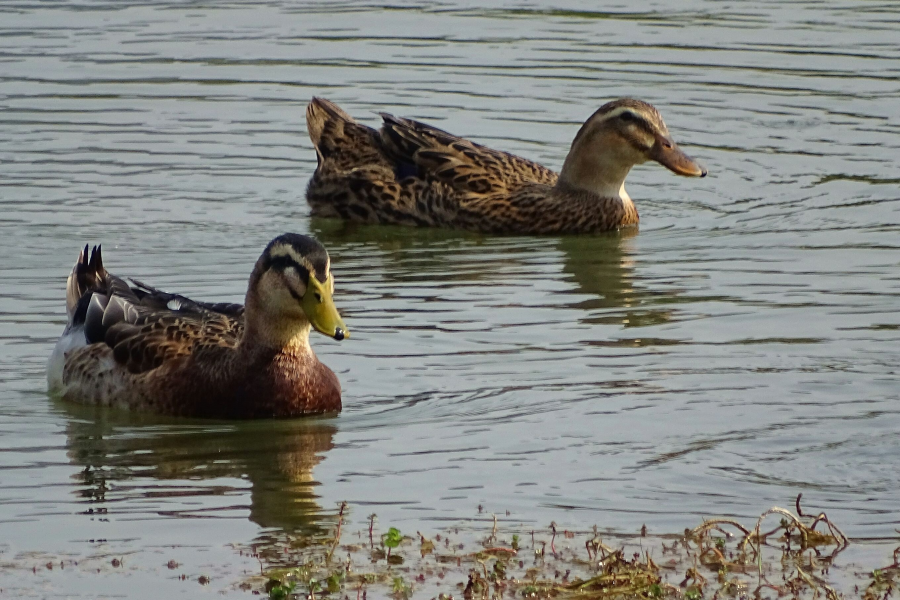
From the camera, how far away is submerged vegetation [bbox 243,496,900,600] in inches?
267

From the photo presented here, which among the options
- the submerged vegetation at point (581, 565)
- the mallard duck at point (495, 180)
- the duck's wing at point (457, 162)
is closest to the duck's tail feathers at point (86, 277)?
the submerged vegetation at point (581, 565)

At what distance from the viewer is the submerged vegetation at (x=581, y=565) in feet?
22.3

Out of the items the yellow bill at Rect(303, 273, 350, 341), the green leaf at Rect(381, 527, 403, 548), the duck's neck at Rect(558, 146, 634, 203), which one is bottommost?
the green leaf at Rect(381, 527, 403, 548)

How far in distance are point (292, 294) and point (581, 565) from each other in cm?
292

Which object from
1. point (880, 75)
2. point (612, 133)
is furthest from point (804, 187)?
point (880, 75)

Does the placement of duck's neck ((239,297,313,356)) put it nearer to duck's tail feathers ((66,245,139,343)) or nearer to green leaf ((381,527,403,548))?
duck's tail feathers ((66,245,139,343))

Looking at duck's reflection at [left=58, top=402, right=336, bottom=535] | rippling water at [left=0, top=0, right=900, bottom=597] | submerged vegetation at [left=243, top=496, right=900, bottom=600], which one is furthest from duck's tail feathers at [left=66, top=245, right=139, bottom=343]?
submerged vegetation at [left=243, top=496, right=900, bottom=600]

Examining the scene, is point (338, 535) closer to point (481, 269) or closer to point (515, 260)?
point (481, 269)

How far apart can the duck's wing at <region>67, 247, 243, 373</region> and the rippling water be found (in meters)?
0.37

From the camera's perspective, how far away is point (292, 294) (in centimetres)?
959

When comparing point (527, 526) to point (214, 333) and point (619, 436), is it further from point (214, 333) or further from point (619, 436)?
point (214, 333)

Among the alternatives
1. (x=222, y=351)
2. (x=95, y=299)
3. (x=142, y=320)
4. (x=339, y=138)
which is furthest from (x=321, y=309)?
(x=339, y=138)

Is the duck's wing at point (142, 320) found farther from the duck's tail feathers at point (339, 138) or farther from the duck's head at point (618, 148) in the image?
the duck's tail feathers at point (339, 138)

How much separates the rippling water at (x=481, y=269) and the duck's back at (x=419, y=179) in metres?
0.28
